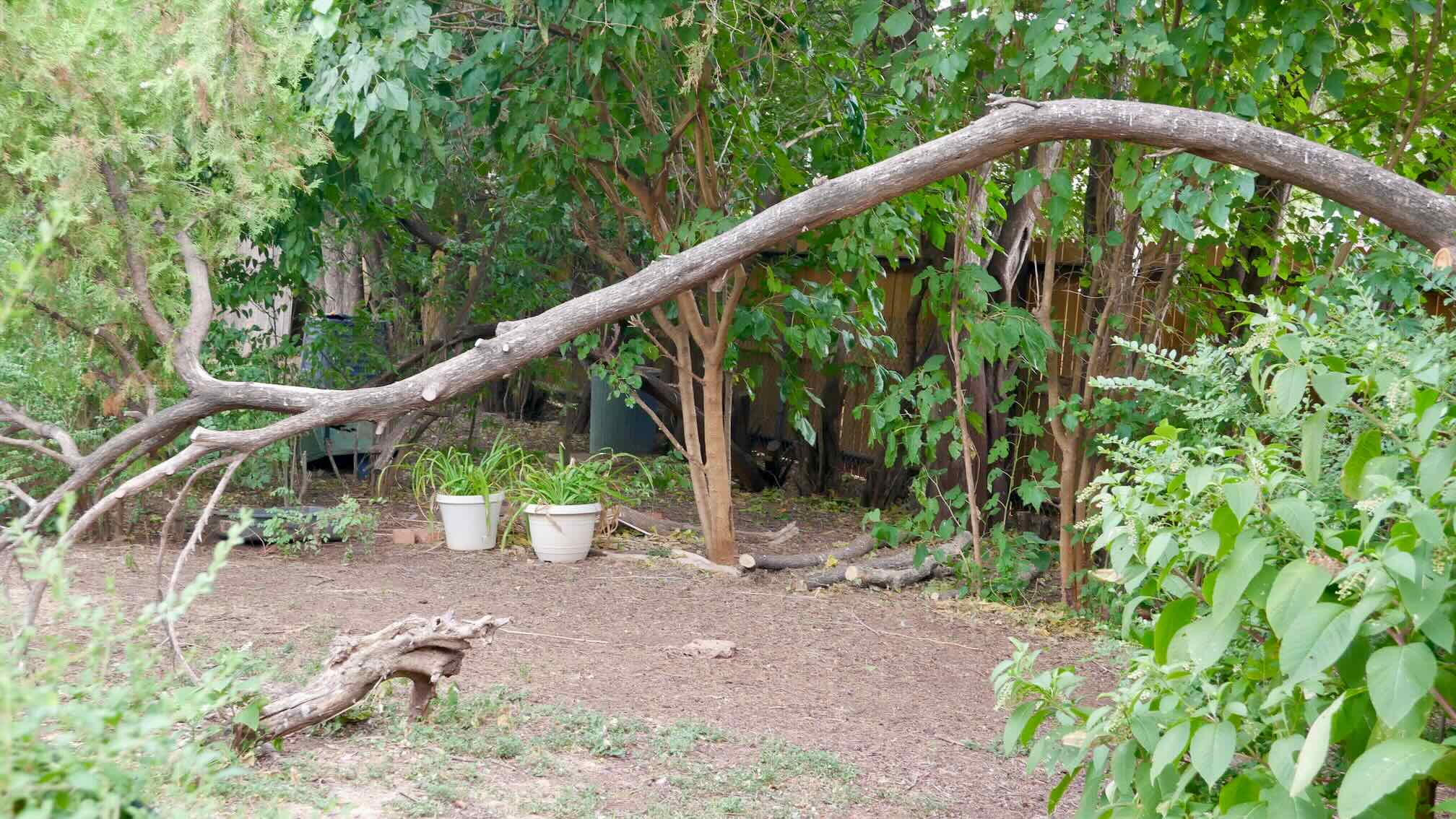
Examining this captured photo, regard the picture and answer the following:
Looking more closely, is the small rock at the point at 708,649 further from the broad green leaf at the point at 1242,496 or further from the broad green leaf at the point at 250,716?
the broad green leaf at the point at 1242,496

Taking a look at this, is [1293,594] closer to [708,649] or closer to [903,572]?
[708,649]

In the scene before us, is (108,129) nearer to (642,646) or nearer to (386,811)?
(386,811)

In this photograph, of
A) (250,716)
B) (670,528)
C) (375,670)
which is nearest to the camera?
(250,716)

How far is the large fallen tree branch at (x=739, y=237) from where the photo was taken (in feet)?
9.73

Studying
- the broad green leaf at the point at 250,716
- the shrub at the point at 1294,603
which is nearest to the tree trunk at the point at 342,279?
the broad green leaf at the point at 250,716

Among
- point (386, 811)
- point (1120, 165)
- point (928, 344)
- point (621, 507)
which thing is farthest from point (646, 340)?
point (386, 811)

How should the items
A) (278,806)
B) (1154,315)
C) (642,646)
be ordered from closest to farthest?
(278,806) < (642,646) < (1154,315)

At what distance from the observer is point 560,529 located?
6277 millimetres

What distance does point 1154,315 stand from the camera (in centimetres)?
528

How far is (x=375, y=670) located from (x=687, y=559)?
10.6 feet

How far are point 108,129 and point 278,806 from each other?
83.2 inches

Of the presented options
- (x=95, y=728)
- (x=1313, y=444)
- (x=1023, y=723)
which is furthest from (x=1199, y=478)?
(x=95, y=728)

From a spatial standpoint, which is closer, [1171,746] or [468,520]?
[1171,746]

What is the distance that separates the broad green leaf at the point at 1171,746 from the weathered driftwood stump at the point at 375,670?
215 cm
